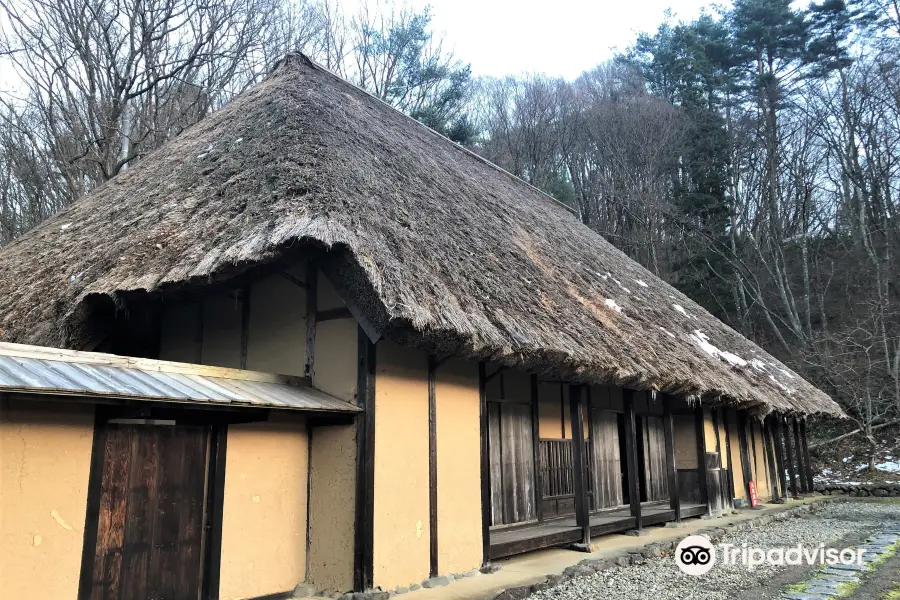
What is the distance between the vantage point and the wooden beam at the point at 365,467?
4887 millimetres

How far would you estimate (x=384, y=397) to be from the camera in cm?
534

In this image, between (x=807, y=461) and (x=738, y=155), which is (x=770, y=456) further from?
(x=738, y=155)

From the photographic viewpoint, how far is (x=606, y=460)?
33.5 ft

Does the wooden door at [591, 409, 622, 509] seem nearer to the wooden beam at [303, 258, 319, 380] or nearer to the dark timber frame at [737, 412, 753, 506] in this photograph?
the dark timber frame at [737, 412, 753, 506]

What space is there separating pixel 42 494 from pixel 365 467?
220 centimetres

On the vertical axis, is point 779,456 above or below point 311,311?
below

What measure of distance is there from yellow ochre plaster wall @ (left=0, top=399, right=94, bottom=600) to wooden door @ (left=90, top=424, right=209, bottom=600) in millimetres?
170

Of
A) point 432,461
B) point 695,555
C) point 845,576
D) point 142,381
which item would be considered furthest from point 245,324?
point 845,576

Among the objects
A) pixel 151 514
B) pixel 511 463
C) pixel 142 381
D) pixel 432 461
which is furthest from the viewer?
pixel 511 463

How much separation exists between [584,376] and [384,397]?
8.06 ft

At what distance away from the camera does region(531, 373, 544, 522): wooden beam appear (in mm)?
8164

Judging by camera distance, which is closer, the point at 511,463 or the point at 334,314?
the point at 334,314

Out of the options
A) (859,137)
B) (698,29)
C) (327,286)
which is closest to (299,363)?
(327,286)

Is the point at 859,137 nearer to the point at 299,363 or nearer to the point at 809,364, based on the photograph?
the point at 809,364
